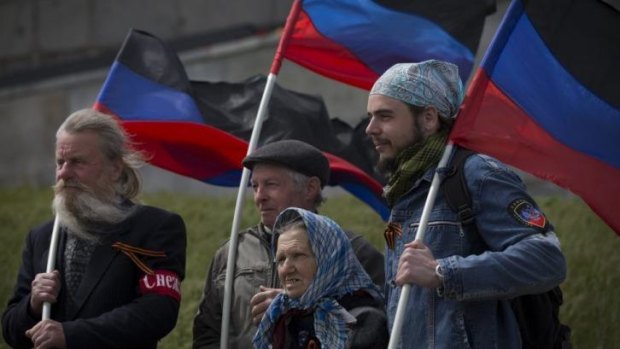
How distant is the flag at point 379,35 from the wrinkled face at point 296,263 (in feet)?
6.63

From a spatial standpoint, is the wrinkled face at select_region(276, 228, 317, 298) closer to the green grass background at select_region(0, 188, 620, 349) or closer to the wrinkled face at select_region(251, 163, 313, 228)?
the wrinkled face at select_region(251, 163, 313, 228)

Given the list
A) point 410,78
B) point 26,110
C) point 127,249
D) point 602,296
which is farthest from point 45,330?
point 26,110

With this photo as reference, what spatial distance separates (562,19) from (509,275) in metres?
1.10

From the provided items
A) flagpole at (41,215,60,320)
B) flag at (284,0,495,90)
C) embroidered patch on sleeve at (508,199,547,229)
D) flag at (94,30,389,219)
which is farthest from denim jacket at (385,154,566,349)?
flag at (94,30,389,219)

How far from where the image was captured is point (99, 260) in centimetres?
557

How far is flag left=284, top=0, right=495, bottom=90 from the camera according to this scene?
6852 millimetres

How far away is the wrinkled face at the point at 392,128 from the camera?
191 inches

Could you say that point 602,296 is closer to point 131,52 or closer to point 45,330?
point 131,52

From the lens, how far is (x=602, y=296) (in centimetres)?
910

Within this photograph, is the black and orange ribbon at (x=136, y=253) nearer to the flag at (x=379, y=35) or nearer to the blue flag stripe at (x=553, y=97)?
the blue flag stripe at (x=553, y=97)

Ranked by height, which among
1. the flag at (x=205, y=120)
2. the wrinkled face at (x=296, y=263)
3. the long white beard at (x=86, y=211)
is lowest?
the flag at (x=205, y=120)

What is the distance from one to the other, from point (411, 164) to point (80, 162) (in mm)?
1543

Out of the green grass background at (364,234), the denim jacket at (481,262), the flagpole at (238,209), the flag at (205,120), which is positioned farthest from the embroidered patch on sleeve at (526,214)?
the green grass background at (364,234)

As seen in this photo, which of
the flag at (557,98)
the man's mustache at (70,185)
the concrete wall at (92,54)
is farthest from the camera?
the concrete wall at (92,54)
